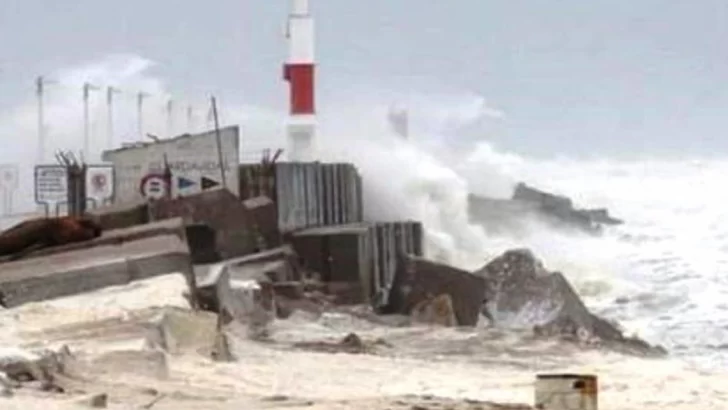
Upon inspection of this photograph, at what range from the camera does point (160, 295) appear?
42.1 ft

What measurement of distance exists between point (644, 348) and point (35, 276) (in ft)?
14.5

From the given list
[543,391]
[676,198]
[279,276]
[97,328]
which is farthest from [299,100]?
[676,198]

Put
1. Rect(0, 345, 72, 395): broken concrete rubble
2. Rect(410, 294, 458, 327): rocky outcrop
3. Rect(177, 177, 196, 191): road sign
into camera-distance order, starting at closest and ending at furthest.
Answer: Rect(0, 345, 72, 395): broken concrete rubble
Rect(410, 294, 458, 327): rocky outcrop
Rect(177, 177, 196, 191): road sign

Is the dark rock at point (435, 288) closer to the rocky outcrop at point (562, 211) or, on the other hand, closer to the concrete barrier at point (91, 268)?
the concrete barrier at point (91, 268)

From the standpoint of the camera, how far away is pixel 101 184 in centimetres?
2475

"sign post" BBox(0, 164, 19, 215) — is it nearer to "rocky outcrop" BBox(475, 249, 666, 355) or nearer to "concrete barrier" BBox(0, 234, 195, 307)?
"rocky outcrop" BBox(475, 249, 666, 355)

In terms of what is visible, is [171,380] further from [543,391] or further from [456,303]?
[456,303]

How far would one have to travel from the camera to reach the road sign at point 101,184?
80.1 ft

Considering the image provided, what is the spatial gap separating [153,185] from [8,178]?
3.99 metres

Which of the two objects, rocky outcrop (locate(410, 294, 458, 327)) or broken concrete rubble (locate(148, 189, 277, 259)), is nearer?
rocky outcrop (locate(410, 294, 458, 327))

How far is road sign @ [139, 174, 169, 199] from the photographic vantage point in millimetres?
23078

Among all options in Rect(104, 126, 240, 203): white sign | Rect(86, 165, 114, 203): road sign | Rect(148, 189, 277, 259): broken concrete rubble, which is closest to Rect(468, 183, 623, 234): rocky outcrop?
Rect(86, 165, 114, 203): road sign

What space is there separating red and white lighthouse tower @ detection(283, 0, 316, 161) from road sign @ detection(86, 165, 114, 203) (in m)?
2.63

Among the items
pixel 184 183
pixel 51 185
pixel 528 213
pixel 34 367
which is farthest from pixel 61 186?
pixel 34 367
